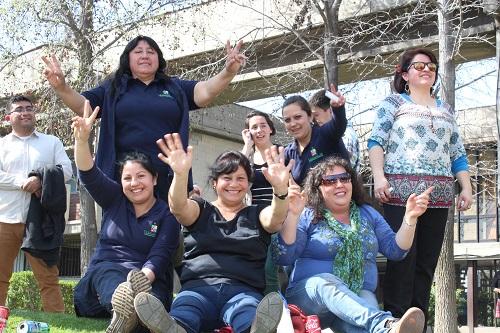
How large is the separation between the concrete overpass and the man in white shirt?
604 cm

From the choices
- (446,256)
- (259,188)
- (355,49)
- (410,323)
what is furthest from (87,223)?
(410,323)

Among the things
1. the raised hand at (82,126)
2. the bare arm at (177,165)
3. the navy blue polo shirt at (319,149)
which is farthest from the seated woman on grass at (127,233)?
the navy blue polo shirt at (319,149)

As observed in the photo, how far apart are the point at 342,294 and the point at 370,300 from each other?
0.44 metres

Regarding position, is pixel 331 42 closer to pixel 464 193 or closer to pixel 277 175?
pixel 464 193

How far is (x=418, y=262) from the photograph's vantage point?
527 centimetres

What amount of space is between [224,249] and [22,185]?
287cm

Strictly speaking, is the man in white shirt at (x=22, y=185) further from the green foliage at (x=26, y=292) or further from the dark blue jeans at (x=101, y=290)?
the green foliage at (x=26, y=292)

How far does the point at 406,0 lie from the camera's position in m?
12.2

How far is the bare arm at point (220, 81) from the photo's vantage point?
5430mm

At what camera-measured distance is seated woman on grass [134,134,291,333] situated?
4.38 meters

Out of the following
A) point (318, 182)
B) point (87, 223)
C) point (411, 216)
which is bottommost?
point (87, 223)

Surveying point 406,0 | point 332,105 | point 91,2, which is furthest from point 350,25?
point 332,105

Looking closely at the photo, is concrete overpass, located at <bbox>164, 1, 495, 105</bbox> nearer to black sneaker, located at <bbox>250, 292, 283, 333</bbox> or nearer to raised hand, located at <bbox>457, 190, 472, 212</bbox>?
raised hand, located at <bbox>457, 190, 472, 212</bbox>

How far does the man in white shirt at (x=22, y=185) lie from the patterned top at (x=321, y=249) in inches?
111
